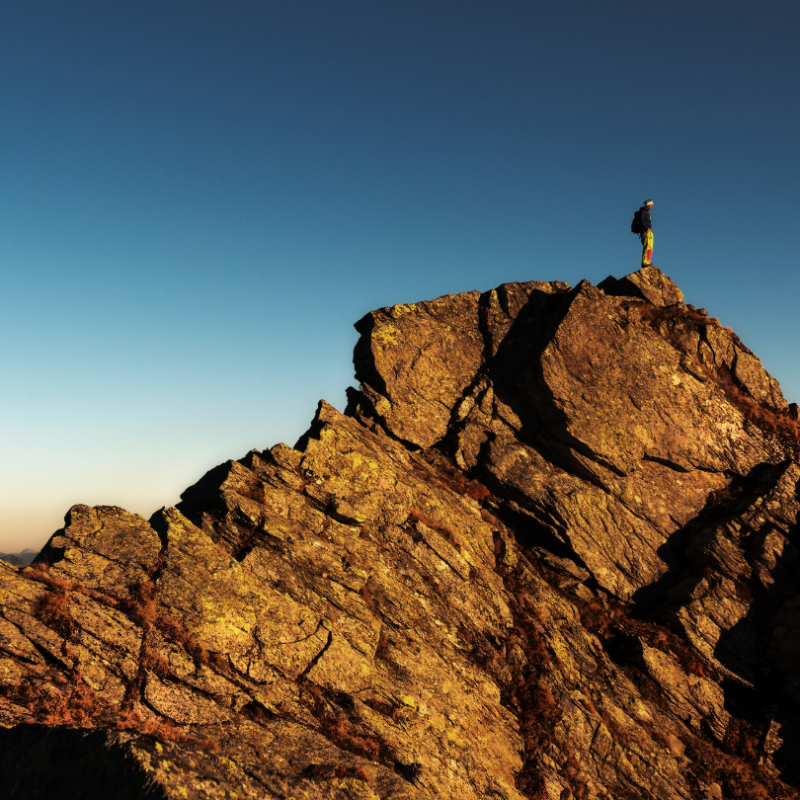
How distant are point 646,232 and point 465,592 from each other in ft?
93.8

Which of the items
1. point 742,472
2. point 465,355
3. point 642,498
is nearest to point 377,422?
point 465,355

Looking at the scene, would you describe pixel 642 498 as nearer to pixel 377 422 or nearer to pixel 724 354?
pixel 724 354

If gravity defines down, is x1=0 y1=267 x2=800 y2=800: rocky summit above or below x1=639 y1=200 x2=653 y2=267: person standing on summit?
below

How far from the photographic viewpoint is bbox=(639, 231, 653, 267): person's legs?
39156 millimetres

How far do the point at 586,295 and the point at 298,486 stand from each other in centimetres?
2084

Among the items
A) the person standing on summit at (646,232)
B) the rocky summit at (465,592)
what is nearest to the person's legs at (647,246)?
the person standing on summit at (646,232)

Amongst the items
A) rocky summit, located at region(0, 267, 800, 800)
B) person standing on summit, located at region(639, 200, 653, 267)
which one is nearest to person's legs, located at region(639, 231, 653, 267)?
person standing on summit, located at region(639, 200, 653, 267)

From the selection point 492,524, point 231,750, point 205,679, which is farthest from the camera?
point 492,524

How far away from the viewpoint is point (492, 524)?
29.1 m

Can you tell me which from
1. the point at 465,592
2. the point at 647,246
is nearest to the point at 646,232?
the point at 647,246

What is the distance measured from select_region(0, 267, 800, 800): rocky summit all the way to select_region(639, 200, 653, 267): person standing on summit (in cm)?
265

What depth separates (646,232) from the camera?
39.1 meters

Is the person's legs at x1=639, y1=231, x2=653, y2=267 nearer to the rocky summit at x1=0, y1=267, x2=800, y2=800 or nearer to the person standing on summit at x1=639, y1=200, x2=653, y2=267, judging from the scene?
the person standing on summit at x1=639, y1=200, x2=653, y2=267

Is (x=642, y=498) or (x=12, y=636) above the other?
(x=642, y=498)
